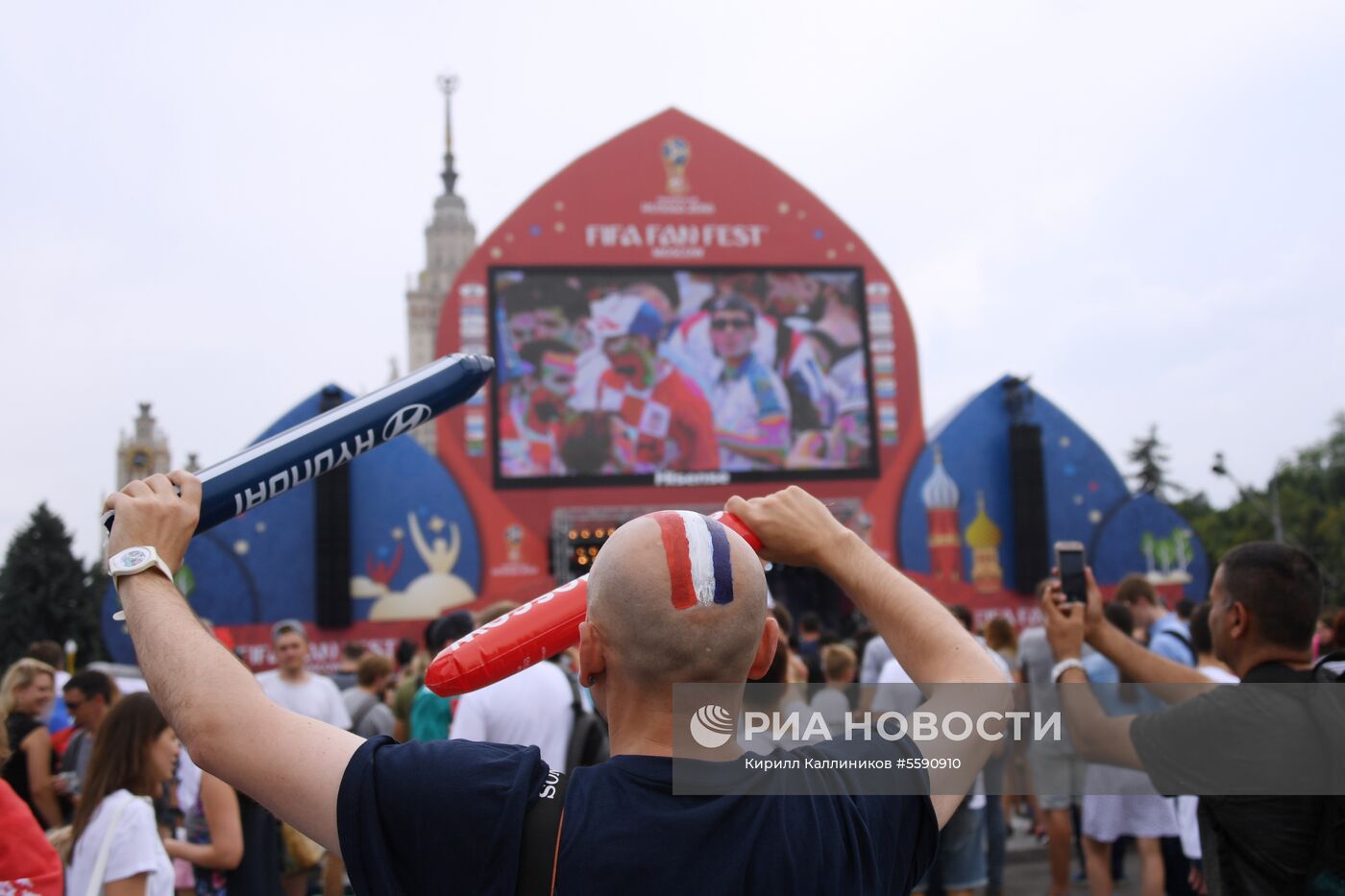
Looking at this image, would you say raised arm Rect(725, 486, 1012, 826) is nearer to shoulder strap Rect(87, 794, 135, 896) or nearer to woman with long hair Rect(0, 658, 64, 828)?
shoulder strap Rect(87, 794, 135, 896)

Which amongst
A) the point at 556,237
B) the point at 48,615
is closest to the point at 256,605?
the point at 556,237

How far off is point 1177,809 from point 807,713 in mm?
4626

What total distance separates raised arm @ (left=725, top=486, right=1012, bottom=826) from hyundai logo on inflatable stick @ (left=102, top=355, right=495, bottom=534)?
0.66 metres

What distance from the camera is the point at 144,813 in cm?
321

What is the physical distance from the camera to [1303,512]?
47500 mm

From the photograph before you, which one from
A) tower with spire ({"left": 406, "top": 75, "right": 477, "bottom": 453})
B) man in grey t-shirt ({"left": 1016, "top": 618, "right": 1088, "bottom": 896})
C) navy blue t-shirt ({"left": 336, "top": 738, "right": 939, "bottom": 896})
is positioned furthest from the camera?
tower with spire ({"left": 406, "top": 75, "right": 477, "bottom": 453})

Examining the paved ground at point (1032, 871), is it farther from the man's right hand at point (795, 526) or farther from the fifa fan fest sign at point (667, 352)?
the fifa fan fest sign at point (667, 352)

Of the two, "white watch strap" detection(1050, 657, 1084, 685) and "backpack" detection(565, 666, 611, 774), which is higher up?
"white watch strap" detection(1050, 657, 1084, 685)

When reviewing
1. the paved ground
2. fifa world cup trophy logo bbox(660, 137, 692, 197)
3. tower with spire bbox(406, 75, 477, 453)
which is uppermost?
tower with spire bbox(406, 75, 477, 453)

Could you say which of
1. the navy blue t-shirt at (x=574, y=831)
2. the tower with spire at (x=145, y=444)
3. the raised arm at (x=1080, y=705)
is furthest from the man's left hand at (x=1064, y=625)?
the tower with spire at (x=145, y=444)

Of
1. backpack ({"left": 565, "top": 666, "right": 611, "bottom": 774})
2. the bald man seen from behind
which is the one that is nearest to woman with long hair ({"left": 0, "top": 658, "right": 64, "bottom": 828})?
backpack ({"left": 565, "top": 666, "right": 611, "bottom": 774})

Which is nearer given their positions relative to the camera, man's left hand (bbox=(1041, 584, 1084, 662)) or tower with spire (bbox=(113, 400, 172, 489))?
man's left hand (bbox=(1041, 584, 1084, 662))

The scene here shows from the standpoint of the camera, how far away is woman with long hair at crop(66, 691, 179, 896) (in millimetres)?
3109

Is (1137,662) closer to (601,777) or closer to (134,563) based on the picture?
(601,777)
